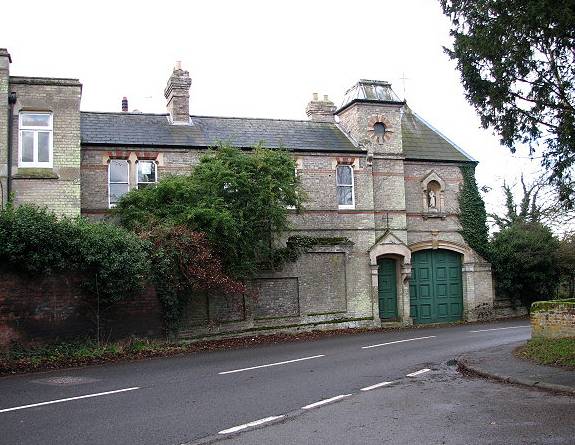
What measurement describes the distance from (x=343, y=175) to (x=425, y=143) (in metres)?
5.46

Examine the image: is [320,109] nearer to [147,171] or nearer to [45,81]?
[147,171]

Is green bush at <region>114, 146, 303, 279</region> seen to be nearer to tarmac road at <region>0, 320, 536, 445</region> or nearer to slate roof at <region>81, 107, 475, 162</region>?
slate roof at <region>81, 107, 475, 162</region>

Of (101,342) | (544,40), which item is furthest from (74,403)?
(544,40)

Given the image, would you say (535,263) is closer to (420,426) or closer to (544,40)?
(544,40)

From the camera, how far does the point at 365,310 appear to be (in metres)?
27.0

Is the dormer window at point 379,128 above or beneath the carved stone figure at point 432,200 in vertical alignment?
above

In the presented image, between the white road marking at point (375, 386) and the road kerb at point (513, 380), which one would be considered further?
the white road marking at point (375, 386)

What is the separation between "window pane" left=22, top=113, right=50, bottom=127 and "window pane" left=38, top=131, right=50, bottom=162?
0.32m

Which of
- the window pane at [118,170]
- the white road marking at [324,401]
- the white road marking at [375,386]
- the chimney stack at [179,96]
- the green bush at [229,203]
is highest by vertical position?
the chimney stack at [179,96]

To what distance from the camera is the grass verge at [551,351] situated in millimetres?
13268

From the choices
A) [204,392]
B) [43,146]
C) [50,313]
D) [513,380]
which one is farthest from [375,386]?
[43,146]

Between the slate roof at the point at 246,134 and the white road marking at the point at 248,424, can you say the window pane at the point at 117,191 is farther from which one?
the white road marking at the point at 248,424

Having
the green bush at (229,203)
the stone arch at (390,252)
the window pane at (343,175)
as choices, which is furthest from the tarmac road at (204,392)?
the window pane at (343,175)

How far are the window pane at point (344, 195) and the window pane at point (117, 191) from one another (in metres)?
9.15
